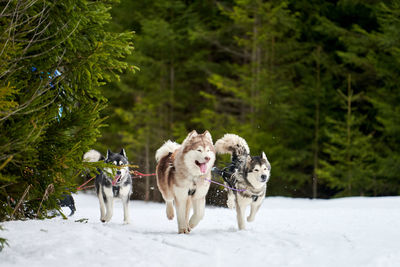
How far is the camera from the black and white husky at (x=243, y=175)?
21.8ft

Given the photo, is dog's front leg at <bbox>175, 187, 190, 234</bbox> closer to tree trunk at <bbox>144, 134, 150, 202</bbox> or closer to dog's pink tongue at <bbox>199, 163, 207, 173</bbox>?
dog's pink tongue at <bbox>199, 163, 207, 173</bbox>

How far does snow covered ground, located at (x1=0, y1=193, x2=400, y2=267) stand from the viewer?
16.4 ft

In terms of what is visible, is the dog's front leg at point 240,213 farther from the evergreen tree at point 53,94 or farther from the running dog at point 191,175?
the evergreen tree at point 53,94

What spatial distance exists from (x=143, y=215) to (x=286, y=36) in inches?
471

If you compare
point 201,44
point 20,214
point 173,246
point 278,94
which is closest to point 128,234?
point 173,246

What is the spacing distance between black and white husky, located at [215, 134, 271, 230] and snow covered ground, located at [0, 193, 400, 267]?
1.25 ft

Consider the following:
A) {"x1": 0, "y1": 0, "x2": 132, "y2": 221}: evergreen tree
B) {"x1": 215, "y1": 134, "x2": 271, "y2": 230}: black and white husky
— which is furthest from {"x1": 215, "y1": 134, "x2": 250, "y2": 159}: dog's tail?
{"x1": 0, "y1": 0, "x2": 132, "y2": 221}: evergreen tree

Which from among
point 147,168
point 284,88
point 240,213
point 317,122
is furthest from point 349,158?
point 240,213

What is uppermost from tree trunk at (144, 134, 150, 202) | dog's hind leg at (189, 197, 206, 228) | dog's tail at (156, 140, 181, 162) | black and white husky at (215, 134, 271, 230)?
dog's tail at (156, 140, 181, 162)

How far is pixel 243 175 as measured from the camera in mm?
6797

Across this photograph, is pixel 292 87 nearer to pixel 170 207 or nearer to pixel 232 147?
pixel 232 147

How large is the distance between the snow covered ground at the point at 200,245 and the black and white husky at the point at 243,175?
380 millimetres

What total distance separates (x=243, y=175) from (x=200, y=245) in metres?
1.48

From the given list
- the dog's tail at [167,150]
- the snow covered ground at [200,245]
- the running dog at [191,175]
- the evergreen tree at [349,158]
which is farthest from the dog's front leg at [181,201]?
the evergreen tree at [349,158]
